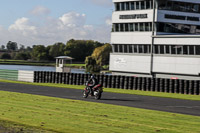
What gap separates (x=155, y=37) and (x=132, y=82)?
851 inches

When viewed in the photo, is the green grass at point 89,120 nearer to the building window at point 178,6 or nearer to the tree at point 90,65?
the building window at point 178,6

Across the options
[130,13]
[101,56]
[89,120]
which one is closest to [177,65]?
[130,13]

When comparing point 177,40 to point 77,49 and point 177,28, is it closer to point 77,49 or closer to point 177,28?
point 177,28

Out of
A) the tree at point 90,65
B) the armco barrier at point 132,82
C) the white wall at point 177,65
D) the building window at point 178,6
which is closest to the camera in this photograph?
the armco barrier at point 132,82

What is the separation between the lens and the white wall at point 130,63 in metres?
56.0

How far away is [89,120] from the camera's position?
12828 millimetres

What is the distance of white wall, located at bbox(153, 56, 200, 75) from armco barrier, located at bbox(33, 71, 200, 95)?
724 inches

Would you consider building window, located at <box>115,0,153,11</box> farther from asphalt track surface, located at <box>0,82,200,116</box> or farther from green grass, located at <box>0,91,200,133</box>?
green grass, located at <box>0,91,200,133</box>

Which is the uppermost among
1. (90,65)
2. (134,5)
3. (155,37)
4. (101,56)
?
(134,5)

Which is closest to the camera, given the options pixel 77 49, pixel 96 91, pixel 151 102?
pixel 151 102

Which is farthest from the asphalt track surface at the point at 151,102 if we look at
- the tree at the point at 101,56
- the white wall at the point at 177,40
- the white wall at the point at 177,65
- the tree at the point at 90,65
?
the tree at the point at 101,56

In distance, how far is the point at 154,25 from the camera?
54.7 metres

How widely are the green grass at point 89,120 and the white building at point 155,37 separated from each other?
120 ft

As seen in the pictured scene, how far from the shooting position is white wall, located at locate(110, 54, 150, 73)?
56.0m
